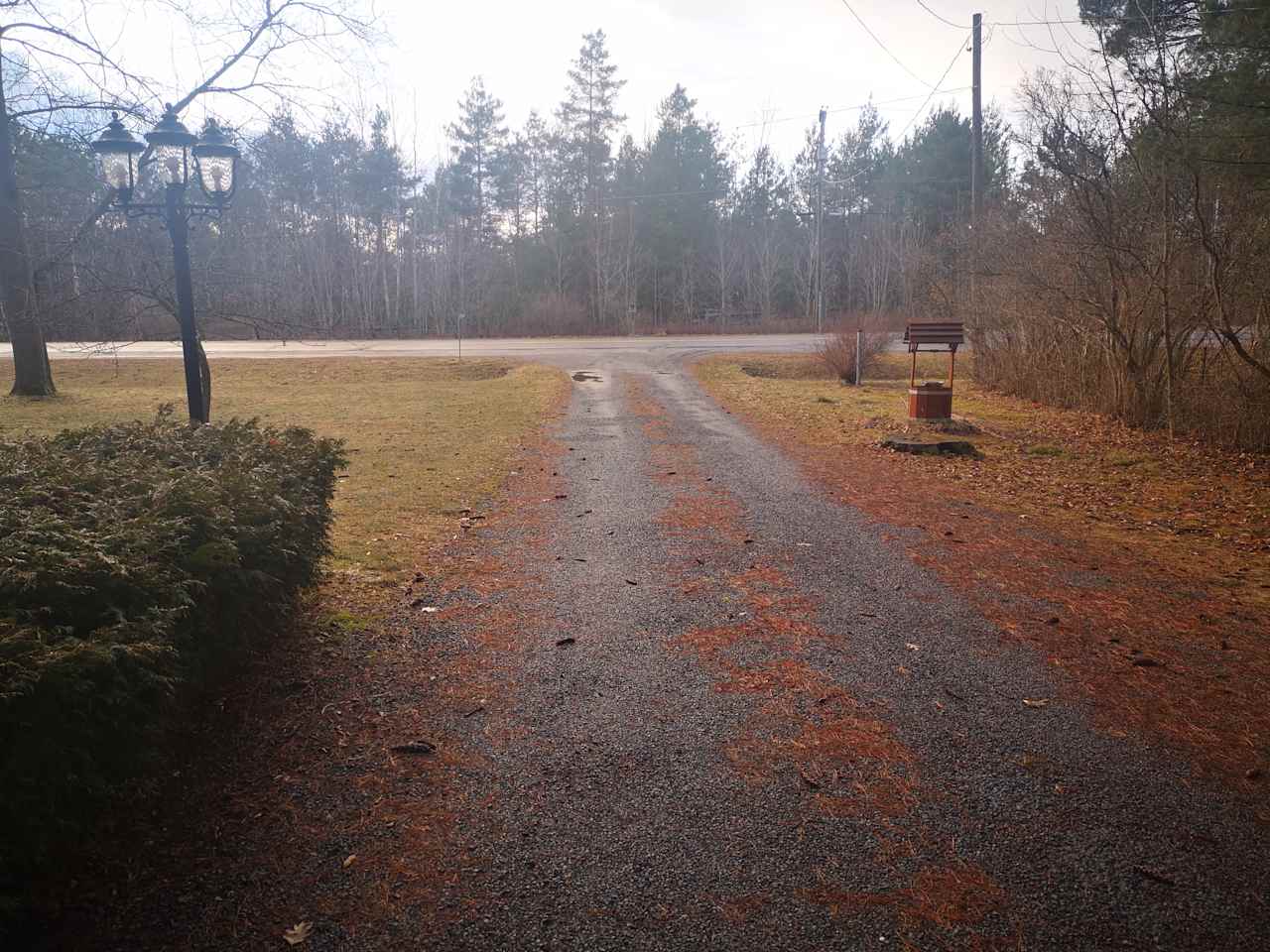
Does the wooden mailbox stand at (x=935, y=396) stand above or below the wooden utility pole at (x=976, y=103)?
below

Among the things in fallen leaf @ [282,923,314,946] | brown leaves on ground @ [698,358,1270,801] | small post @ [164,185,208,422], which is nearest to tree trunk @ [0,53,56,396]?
small post @ [164,185,208,422]

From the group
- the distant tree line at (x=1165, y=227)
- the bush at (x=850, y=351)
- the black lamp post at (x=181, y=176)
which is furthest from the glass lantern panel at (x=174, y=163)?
the bush at (x=850, y=351)

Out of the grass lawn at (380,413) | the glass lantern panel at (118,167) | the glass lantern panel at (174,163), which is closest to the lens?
the grass lawn at (380,413)

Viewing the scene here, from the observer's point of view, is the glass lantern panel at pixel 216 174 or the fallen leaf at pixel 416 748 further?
the glass lantern panel at pixel 216 174

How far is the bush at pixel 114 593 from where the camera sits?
2.13 m

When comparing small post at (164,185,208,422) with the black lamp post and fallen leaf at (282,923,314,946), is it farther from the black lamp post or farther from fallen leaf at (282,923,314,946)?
fallen leaf at (282,923,314,946)

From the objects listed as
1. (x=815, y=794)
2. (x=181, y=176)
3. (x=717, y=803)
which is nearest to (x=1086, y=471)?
(x=815, y=794)

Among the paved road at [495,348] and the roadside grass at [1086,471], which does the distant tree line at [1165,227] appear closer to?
the roadside grass at [1086,471]

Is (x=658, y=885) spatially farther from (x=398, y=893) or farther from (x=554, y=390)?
(x=554, y=390)

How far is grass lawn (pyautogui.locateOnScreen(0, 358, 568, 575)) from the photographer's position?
738 centimetres

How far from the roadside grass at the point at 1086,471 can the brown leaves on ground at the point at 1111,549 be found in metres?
0.03

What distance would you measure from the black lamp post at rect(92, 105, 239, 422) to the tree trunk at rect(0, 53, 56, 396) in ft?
18.3

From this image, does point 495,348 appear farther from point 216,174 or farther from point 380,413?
point 216,174

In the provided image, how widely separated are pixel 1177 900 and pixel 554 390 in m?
15.6
